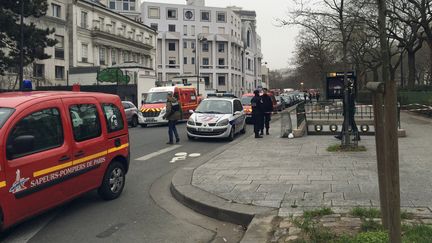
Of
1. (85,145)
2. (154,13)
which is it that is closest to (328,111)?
(85,145)

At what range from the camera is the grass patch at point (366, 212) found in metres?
5.59

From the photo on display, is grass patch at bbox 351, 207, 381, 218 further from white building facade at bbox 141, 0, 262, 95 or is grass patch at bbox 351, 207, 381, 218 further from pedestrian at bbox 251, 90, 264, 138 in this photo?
white building facade at bbox 141, 0, 262, 95

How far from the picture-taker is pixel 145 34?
71.6 metres

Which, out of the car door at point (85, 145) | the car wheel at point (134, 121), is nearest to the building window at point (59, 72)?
the car wheel at point (134, 121)

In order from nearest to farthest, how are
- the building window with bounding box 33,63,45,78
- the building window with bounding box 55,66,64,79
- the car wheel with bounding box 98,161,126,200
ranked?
the car wheel with bounding box 98,161,126,200 < the building window with bounding box 33,63,45,78 < the building window with bounding box 55,66,64,79

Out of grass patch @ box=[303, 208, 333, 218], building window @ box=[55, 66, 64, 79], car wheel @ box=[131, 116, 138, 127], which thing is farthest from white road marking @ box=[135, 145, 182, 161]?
building window @ box=[55, 66, 64, 79]

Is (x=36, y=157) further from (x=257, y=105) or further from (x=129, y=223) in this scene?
(x=257, y=105)

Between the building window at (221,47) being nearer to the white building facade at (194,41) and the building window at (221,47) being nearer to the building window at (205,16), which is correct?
the white building facade at (194,41)

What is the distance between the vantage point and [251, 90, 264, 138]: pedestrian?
16766 millimetres

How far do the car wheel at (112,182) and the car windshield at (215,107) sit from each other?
10.0 m

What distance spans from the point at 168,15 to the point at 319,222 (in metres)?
105

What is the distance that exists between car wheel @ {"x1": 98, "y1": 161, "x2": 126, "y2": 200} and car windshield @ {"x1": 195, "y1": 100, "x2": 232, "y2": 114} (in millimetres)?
10017

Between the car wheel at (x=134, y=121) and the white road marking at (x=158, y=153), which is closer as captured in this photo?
the white road marking at (x=158, y=153)

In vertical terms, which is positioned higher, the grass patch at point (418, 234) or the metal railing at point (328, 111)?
the metal railing at point (328, 111)
